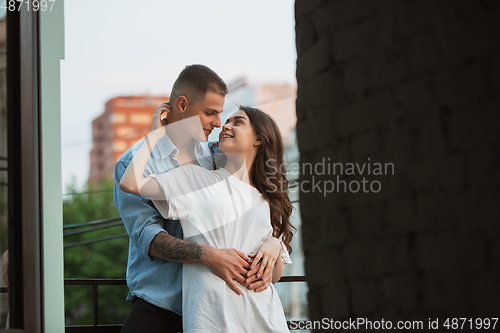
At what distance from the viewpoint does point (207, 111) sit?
2525mm

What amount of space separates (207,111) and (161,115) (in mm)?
237

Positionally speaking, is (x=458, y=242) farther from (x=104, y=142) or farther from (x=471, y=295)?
(x=104, y=142)

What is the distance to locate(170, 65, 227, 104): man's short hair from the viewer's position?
2.57m

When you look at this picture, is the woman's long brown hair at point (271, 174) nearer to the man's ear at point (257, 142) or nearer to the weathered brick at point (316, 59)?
the man's ear at point (257, 142)

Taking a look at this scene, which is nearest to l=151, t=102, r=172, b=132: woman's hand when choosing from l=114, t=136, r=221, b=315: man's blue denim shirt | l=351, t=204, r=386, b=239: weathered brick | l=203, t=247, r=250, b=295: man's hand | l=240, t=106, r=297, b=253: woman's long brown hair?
l=114, t=136, r=221, b=315: man's blue denim shirt

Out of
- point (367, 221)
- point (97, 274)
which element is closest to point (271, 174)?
point (367, 221)

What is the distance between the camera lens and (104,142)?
44.3 metres

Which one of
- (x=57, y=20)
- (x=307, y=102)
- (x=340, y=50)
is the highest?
(x=57, y=20)

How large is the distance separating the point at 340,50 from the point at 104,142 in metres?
45.0

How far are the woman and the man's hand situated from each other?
4 centimetres

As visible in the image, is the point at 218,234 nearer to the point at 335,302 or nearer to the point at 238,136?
the point at 238,136

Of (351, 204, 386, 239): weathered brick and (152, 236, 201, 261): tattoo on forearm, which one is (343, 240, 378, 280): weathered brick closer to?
(351, 204, 386, 239): weathered brick

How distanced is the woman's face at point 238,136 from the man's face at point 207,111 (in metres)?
0.11

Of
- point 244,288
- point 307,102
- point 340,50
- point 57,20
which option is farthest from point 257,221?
point 57,20
